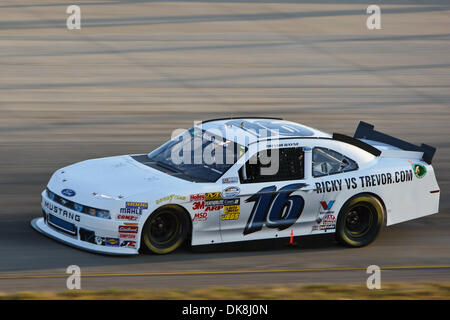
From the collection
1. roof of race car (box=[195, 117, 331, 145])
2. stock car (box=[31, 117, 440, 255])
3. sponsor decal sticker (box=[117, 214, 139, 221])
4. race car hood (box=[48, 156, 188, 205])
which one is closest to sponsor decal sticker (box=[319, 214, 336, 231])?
stock car (box=[31, 117, 440, 255])

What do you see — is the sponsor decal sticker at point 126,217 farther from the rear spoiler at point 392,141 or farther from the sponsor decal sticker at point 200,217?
the rear spoiler at point 392,141

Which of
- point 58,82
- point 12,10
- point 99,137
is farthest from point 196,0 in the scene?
point 99,137

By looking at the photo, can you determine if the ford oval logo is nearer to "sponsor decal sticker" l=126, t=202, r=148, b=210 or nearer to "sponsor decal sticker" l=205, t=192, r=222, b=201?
"sponsor decal sticker" l=126, t=202, r=148, b=210

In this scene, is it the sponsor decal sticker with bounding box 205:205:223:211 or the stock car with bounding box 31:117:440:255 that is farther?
the sponsor decal sticker with bounding box 205:205:223:211

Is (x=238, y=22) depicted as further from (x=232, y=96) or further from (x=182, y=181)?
(x=182, y=181)

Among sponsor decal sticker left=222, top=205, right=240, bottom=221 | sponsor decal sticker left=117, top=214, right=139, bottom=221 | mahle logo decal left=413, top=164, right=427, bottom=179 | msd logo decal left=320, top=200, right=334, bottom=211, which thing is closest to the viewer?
sponsor decal sticker left=117, top=214, right=139, bottom=221

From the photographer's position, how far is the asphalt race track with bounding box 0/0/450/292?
9398mm

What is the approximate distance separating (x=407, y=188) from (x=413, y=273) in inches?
55.7

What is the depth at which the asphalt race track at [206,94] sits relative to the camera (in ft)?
30.8

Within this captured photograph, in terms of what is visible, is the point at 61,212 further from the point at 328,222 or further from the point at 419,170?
the point at 419,170

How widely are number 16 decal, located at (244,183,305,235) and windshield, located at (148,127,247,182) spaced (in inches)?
21.6

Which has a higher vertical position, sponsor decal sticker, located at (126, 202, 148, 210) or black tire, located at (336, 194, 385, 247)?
sponsor decal sticker, located at (126, 202, 148, 210)

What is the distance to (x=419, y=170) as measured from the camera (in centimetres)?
1065

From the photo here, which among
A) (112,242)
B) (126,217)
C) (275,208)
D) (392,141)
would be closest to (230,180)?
(275,208)
